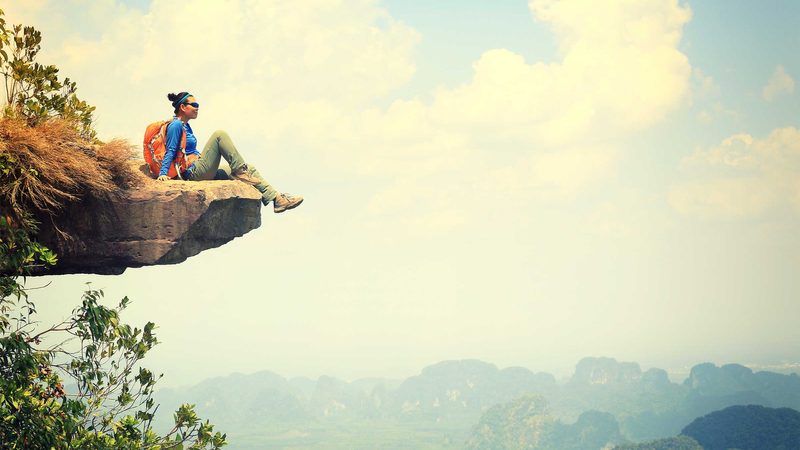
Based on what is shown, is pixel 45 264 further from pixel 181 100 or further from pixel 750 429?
pixel 750 429

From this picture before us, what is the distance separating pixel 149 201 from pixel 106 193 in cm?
68

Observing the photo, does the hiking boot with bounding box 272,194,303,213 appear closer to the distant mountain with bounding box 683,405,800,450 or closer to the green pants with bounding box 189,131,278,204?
the green pants with bounding box 189,131,278,204

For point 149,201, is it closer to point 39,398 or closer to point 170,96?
point 170,96

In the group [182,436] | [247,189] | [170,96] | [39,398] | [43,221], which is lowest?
[182,436]

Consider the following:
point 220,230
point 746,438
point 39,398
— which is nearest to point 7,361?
point 39,398

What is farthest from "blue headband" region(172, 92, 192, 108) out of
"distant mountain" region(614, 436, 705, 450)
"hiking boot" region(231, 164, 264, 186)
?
"distant mountain" region(614, 436, 705, 450)

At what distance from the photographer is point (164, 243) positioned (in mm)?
10594

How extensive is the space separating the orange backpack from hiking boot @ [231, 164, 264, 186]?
1.02 meters

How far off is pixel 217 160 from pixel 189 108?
1.00m

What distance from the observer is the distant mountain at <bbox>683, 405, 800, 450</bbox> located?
6127 inches

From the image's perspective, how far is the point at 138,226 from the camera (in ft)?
34.2

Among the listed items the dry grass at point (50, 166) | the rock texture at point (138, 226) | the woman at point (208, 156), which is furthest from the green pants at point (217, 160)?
the dry grass at point (50, 166)

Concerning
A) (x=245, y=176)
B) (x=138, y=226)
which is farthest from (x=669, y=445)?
(x=138, y=226)

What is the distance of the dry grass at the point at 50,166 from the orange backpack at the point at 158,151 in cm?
98
